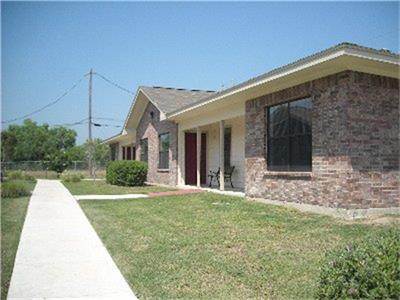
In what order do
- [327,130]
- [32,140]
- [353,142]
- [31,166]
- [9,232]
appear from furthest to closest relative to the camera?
[32,140], [31,166], [327,130], [353,142], [9,232]

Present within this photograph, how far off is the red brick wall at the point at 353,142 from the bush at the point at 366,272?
5.67 meters

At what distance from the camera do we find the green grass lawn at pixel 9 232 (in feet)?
18.5

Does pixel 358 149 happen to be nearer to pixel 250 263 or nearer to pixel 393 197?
pixel 393 197

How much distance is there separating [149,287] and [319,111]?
638cm

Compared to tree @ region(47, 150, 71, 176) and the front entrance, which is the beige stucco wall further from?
tree @ region(47, 150, 71, 176)

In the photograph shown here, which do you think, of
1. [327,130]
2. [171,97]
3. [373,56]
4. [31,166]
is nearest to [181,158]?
[171,97]

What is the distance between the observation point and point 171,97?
2208 cm

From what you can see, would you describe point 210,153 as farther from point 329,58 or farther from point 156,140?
point 329,58

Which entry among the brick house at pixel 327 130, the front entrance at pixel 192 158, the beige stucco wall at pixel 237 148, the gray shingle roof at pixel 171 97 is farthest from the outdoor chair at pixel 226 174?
the brick house at pixel 327 130

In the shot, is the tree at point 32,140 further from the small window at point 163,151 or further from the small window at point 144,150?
the small window at point 163,151

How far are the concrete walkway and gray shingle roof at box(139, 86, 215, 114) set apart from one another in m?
11.1

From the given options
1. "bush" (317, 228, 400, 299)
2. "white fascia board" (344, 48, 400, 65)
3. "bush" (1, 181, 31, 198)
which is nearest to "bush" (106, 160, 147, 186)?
"bush" (1, 181, 31, 198)

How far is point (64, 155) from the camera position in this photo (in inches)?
1553

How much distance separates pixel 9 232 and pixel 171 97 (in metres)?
14.4
